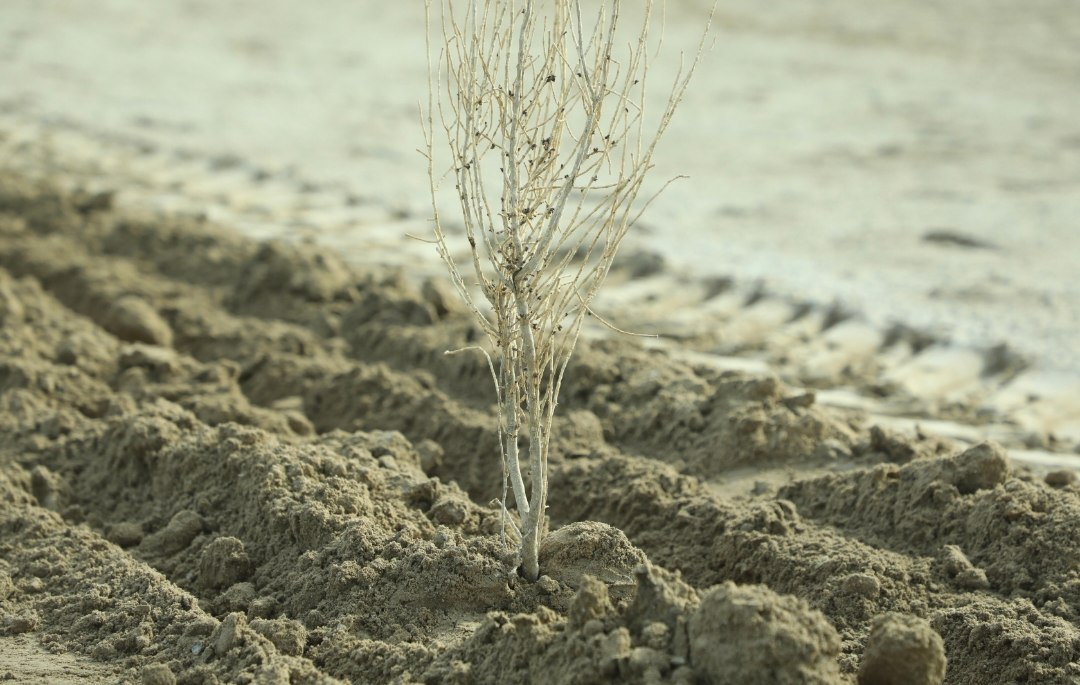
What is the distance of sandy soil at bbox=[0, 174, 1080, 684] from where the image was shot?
3.49 meters

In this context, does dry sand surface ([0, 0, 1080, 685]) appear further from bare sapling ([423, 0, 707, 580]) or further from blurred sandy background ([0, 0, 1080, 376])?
bare sapling ([423, 0, 707, 580])

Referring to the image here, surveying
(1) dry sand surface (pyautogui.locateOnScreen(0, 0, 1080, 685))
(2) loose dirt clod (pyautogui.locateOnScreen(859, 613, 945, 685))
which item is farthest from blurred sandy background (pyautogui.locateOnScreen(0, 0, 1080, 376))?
(2) loose dirt clod (pyautogui.locateOnScreen(859, 613, 945, 685))

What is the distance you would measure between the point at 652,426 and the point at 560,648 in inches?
88.2

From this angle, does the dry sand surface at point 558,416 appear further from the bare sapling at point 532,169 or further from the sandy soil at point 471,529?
the bare sapling at point 532,169

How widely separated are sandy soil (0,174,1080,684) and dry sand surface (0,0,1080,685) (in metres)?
0.01

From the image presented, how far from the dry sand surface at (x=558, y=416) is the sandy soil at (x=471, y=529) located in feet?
0.05

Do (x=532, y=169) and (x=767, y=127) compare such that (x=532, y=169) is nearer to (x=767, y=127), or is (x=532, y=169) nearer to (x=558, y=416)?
(x=558, y=416)

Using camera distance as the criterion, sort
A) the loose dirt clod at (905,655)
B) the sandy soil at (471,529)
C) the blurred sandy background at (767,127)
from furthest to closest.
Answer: the blurred sandy background at (767,127)
the sandy soil at (471,529)
the loose dirt clod at (905,655)

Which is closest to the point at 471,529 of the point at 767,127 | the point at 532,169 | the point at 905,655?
the point at 532,169

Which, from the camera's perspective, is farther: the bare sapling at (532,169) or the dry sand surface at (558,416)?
the dry sand surface at (558,416)

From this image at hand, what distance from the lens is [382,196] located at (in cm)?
963

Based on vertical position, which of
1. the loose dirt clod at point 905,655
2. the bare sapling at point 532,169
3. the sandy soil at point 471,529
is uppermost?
the bare sapling at point 532,169

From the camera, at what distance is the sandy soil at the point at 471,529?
11.5 ft

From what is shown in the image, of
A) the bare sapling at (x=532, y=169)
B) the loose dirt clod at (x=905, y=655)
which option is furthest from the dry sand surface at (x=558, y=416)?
the bare sapling at (x=532, y=169)
